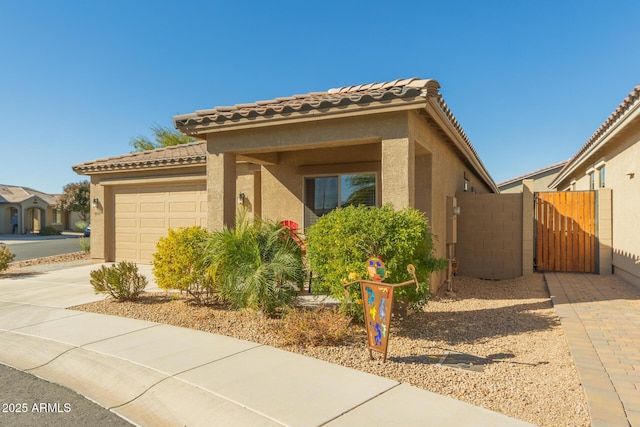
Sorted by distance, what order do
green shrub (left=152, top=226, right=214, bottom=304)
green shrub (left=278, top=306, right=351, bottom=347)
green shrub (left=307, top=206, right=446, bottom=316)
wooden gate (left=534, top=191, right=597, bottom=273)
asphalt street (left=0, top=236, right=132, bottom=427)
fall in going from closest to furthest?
asphalt street (left=0, top=236, right=132, bottom=427), green shrub (left=278, top=306, right=351, bottom=347), green shrub (left=307, top=206, right=446, bottom=316), green shrub (left=152, top=226, right=214, bottom=304), wooden gate (left=534, top=191, right=597, bottom=273)

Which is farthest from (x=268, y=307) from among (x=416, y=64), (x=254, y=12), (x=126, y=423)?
(x=416, y=64)

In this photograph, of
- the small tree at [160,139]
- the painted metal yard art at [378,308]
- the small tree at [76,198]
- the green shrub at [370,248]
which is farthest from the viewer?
the small tree at [76,198]

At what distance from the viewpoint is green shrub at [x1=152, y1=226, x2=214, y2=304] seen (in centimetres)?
723

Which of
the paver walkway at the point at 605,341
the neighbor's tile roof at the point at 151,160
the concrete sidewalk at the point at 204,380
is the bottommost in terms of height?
the concrete sidewalk at the point at 204,380

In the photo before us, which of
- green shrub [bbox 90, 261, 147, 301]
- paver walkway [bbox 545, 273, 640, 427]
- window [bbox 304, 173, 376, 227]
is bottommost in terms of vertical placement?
paver walkway [bbox 545, 273, 640, 427]

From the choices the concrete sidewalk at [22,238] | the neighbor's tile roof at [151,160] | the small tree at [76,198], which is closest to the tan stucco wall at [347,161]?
the neighbor's tile roof at [151,160]

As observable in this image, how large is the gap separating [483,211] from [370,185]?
378 cm

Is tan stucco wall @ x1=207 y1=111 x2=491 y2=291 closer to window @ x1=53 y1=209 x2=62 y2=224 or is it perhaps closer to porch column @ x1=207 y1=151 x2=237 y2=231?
porch column @ x1=207 y1=151 x2=237 y2=231

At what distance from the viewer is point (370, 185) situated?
381 inches

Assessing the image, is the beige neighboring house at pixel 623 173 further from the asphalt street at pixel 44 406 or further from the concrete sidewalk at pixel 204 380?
the asphalt street at pixel 44 406

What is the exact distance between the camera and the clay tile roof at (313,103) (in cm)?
638

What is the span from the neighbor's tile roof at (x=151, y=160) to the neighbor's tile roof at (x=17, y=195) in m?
30.5

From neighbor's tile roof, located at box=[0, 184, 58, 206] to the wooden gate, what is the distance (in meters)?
43.3

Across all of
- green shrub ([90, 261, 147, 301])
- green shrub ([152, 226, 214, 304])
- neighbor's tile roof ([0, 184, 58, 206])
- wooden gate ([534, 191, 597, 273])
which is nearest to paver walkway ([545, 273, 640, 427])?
wooden gate ([534, 191, 597, 273])
